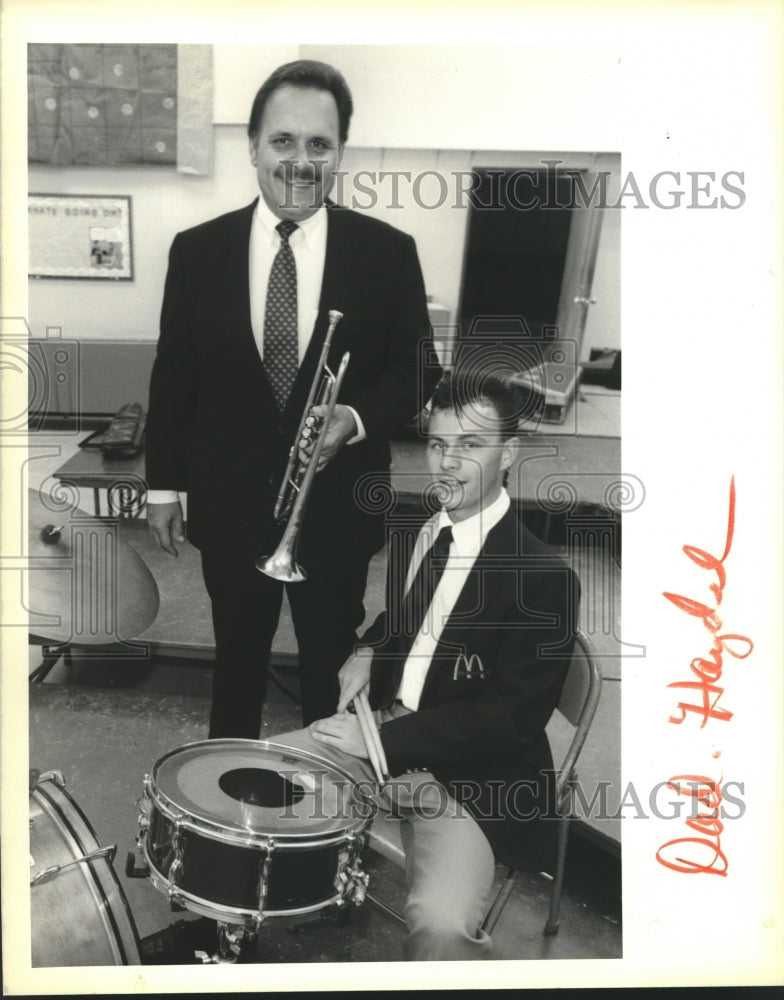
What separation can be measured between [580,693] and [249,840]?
2.57 feet

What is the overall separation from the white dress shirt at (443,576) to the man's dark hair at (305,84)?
35.9 inches

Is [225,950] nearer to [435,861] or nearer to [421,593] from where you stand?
[435,861]

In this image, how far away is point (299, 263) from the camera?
2219 mm

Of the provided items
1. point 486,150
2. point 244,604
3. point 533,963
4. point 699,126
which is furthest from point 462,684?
point 699,126

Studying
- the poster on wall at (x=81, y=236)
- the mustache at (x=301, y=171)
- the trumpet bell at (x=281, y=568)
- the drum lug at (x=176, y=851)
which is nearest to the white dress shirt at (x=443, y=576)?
the trumpet bell at (x=281, y=568)

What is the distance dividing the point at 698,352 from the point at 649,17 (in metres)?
0.76

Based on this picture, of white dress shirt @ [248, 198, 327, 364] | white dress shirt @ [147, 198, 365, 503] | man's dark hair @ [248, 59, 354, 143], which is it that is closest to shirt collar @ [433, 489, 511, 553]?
white dress shirt @ [147, 198, 365, 503]

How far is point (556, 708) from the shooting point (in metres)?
2.24

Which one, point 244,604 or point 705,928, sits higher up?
point 244,604

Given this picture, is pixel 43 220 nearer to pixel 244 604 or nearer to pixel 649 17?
pixel 244 604

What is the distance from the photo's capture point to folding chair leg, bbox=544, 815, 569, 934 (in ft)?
7.46

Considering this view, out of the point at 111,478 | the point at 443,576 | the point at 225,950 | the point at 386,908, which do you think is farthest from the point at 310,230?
the point at 225,950

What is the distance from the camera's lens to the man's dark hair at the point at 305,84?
2.18 m
